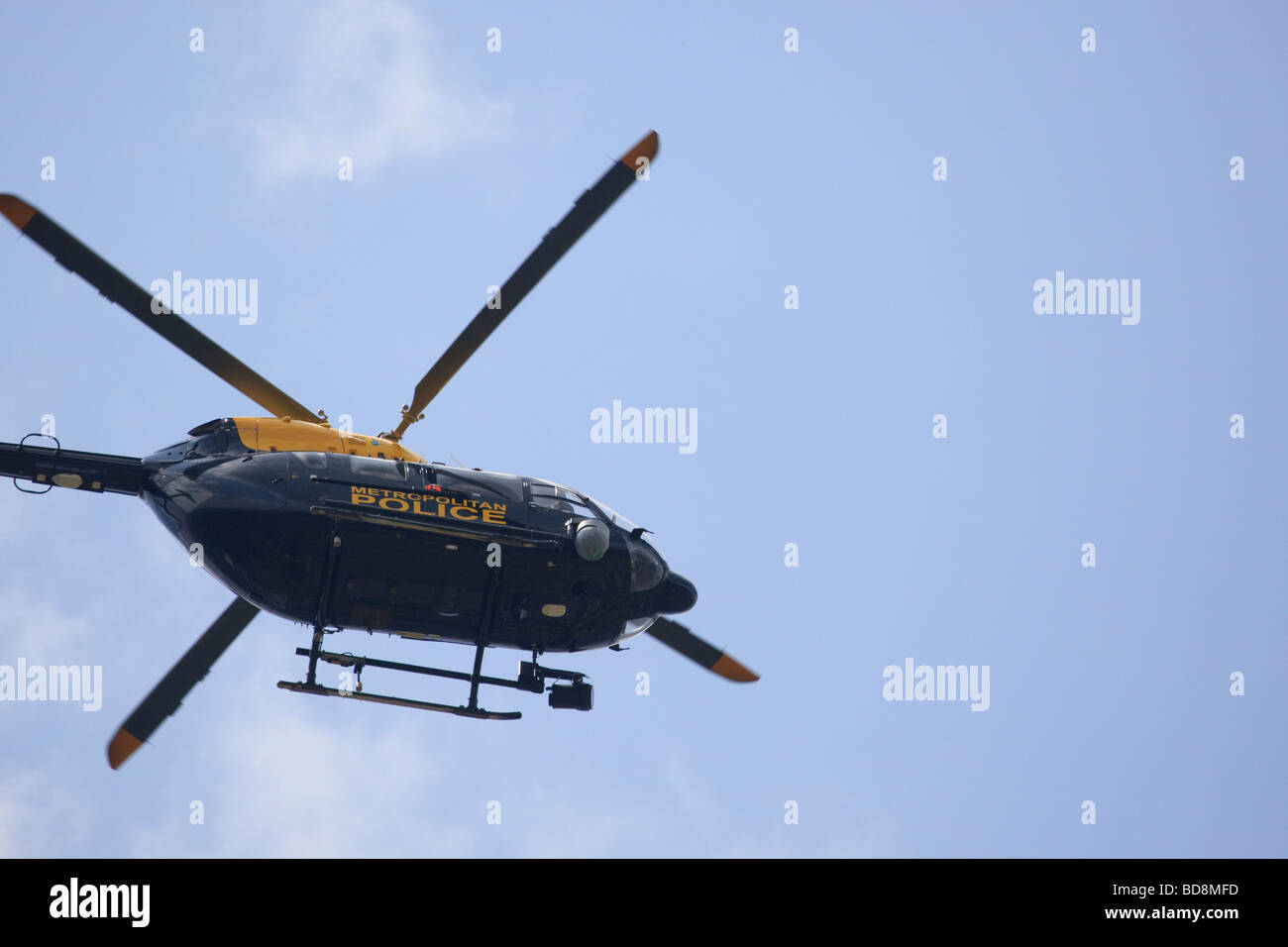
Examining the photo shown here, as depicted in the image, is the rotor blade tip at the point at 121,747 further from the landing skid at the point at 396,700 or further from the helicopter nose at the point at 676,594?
the helicopter nose at the point at 676,594

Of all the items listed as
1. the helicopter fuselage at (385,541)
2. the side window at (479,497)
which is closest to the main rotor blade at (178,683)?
the helicopter fuselage at (385,541)

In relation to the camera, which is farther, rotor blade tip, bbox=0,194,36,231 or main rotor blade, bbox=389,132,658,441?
main rotor blade, bbox=389,132,658,441

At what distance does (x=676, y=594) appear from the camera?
29.2 meters

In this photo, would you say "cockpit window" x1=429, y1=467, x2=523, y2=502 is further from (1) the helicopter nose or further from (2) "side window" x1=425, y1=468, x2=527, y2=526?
(1) the helicopter nose

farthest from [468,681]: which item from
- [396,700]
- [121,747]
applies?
[121,747]

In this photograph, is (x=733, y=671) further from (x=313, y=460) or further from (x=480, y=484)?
(x=313, y=460)

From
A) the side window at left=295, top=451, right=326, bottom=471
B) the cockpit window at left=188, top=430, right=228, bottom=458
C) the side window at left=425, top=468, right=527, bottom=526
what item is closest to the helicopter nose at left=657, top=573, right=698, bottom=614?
the side window at left=425, top=468, right=527, bottom=526

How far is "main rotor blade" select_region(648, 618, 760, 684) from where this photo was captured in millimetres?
31125

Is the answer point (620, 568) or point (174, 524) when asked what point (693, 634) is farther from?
point (174, 524)

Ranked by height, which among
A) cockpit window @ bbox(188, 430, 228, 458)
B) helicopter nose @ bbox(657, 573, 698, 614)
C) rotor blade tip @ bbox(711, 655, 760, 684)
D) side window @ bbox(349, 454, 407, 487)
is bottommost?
rotor blade tip @ bbox(711, 655, 760, 684)

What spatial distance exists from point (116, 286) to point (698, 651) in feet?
A: 37.3

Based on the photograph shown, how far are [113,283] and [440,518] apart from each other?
5669 millimetres

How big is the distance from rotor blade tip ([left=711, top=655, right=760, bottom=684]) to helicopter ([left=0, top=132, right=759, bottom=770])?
283 centimetres
